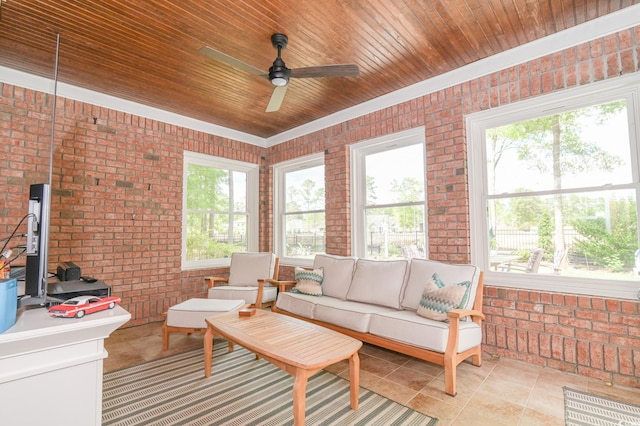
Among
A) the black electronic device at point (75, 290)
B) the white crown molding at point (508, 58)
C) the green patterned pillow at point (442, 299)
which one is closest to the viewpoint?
the black electronic device at point (75, 290)

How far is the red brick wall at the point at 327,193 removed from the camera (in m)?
2.61

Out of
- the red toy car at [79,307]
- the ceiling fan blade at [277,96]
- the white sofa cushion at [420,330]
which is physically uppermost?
the ceiling fan blade at [277,96]

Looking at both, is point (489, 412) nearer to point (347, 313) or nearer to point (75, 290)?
point (347, 313)

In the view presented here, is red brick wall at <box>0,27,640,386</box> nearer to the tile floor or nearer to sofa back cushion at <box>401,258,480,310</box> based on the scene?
the tile floor

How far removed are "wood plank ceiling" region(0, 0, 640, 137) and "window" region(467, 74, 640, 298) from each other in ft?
2.38

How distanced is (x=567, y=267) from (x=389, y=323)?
1.67 m

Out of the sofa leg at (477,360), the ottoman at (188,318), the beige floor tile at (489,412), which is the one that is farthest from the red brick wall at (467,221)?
the ottoman at (188,318)

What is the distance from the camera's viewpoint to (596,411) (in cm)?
211

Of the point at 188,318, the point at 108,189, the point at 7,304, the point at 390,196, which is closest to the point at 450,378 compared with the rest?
the point at 390,196

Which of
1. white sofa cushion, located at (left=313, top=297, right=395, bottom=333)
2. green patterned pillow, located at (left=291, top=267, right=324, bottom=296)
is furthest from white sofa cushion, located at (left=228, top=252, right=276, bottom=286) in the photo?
white sofa cushion, located at (left=313, top=297, right=395, bottom=333)

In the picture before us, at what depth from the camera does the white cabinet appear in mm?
1069

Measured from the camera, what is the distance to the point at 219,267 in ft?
16.4

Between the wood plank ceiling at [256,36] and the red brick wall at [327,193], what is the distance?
36 cm

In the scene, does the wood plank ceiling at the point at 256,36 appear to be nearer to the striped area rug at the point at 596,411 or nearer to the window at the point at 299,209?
the window at the point at 299,209
